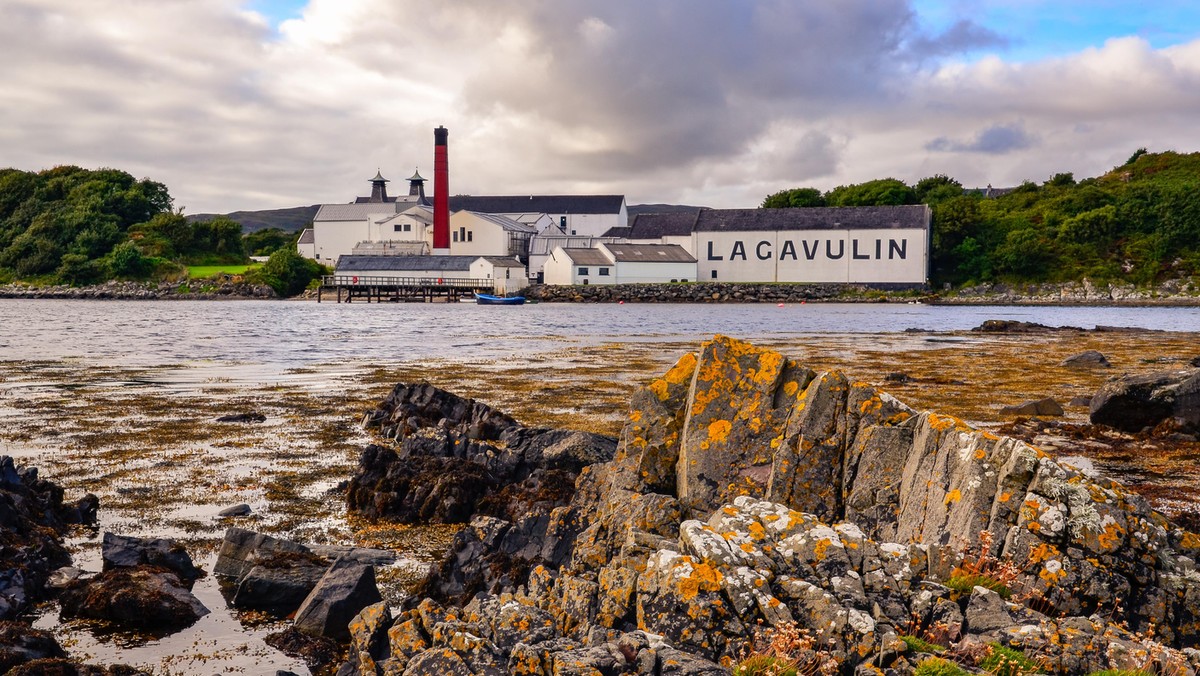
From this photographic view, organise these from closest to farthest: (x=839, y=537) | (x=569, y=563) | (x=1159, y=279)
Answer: (x=839, y=537) → (x=569, y=563) → (x=1159, y=279)

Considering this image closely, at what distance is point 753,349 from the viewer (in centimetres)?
829

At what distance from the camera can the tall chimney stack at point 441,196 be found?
122 m

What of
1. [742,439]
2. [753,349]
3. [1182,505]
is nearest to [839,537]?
[742,439]

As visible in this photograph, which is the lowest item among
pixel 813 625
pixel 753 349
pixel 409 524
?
pixel 409 524

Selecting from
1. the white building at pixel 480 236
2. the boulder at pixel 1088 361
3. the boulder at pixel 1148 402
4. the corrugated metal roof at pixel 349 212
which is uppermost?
the corrugated metal roof at pixel 349 212

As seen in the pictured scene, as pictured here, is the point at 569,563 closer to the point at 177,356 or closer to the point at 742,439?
the point at 742,439

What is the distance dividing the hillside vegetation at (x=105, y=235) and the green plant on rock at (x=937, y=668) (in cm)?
13034

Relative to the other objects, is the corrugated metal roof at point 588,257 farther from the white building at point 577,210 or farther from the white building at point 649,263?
the white building at point 577,210

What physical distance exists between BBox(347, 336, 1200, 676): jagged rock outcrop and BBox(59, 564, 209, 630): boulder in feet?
7.56

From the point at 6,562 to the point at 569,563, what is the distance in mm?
5244

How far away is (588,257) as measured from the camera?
120m

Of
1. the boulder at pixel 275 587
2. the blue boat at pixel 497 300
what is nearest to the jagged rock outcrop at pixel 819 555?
the boulder at pixel 275 587

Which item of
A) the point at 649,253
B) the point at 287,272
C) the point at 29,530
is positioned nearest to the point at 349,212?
the point at 287,272

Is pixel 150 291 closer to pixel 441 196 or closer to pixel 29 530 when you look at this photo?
pixel 441 196
